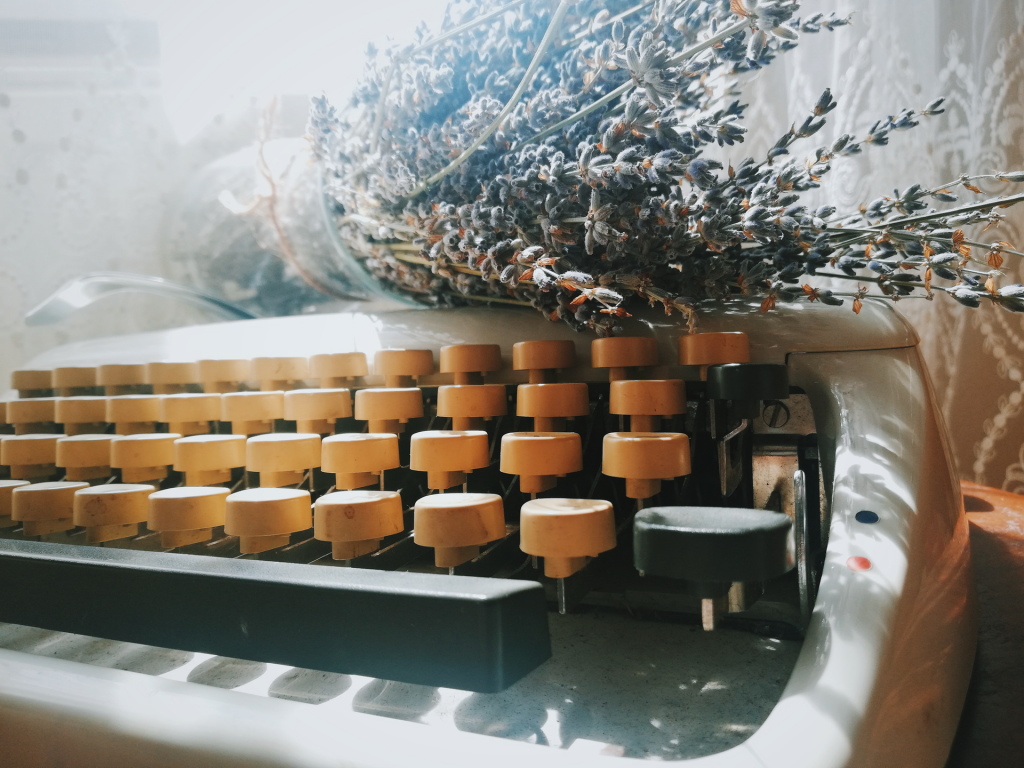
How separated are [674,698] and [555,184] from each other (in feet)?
1.59

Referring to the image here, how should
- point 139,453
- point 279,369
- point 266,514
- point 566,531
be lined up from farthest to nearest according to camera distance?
1. point 279,369
2. point 139,453
3. point 266,514
4. point 566,531

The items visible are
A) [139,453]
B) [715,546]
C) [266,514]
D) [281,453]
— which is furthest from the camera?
[139,453]

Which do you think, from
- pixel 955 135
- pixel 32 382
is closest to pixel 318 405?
pixel 32 382

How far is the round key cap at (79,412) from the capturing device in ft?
3.23

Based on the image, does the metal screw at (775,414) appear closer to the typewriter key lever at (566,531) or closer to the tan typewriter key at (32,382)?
the typewriter key lever at (566,531)

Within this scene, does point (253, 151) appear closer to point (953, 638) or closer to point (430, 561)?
point (430, 561)

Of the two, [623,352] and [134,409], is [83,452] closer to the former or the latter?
[134,409]

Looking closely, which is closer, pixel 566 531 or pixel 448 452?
pixel 566 531

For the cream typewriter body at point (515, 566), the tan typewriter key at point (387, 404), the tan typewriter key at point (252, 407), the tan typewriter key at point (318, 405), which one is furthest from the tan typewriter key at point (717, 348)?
the tan typewriter key at point (252, 407)

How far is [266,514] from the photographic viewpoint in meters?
0.63

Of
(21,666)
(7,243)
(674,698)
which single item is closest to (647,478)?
(674,698)

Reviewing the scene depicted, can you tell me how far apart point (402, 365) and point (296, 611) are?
44 cm

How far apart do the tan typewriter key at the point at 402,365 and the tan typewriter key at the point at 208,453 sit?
0.20 m

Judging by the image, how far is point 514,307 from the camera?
35.6 inches
